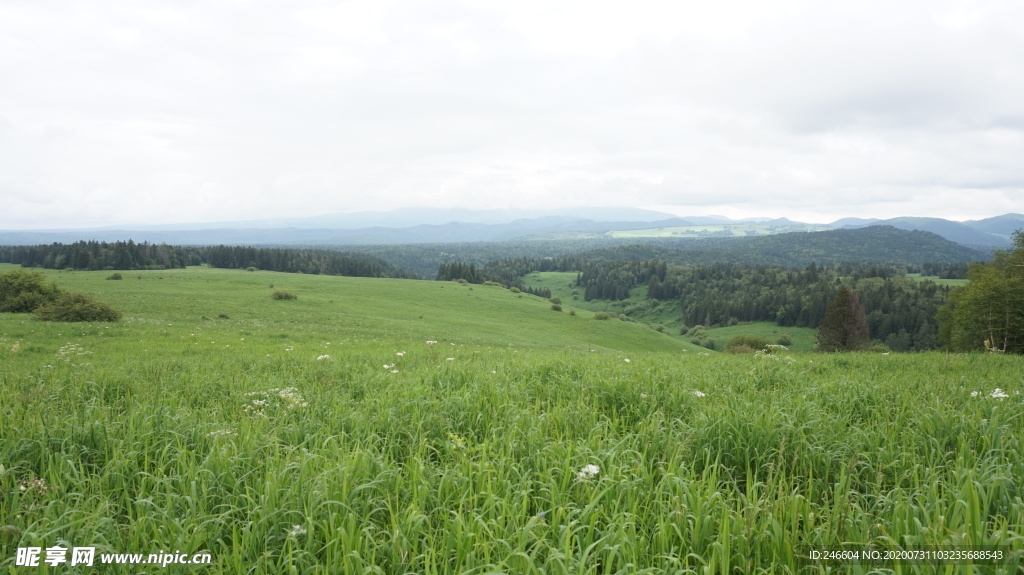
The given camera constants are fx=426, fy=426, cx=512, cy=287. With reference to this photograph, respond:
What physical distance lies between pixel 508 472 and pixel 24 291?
42.0m

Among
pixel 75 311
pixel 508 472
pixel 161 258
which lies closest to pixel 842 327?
pixel 508 472

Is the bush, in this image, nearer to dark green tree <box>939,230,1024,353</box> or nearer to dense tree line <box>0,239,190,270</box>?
dark green tree <box>939,230,1024,353</box>

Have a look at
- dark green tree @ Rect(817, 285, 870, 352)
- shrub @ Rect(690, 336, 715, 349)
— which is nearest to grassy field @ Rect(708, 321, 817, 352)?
shrub @ Rect(690, 336, 715, 349)

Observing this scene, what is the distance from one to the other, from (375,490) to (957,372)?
40.7 feet

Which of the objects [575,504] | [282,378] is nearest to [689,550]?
[575,504]

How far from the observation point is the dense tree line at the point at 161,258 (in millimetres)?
106500

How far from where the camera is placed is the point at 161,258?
118m

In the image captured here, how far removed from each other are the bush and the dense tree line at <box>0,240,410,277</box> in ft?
336

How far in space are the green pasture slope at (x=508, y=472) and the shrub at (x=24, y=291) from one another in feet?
101

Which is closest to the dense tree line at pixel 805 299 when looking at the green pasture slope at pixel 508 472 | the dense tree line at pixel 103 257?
the green pasture slope at pixel 508 472

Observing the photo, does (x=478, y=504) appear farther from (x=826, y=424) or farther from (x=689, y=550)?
(x=826, y=424)

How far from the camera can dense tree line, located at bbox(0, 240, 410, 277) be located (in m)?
106

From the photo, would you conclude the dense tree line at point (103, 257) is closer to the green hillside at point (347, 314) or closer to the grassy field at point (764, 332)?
the green hillside at point (347, 314)

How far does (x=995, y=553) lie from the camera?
256 cm
